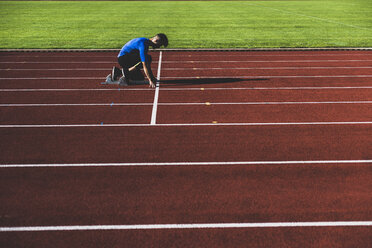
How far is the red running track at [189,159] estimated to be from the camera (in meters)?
3.53

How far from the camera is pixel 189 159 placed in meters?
4.85

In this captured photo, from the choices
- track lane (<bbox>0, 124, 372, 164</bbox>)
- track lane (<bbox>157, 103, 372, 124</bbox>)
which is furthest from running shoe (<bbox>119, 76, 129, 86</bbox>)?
track lane (<bbox>0, 124, 372, 164</bbox>)

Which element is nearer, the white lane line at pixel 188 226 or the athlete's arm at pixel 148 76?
the white lane line at pixel 188 226

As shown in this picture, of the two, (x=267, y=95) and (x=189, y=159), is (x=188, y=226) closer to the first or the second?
(x=189, y=159)

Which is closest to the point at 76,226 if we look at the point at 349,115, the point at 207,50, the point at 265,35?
the point at 349,115

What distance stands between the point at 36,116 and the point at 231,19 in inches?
674

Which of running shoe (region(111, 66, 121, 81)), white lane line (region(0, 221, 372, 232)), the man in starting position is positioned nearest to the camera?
white lane line (region(0, 221, 372, 232))

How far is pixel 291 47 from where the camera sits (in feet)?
43.0

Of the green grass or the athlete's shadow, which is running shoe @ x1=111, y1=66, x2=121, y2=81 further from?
the green grass

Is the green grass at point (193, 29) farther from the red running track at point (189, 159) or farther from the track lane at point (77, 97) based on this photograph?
the track lane at point (77, 97)

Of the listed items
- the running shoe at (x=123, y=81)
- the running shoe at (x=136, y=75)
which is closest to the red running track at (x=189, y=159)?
the running shoe at (x=123, y=81)

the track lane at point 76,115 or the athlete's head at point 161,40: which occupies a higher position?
the athlete's head at point 161,40

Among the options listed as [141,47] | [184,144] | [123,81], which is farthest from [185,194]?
[123,81]

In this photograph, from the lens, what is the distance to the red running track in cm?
353
